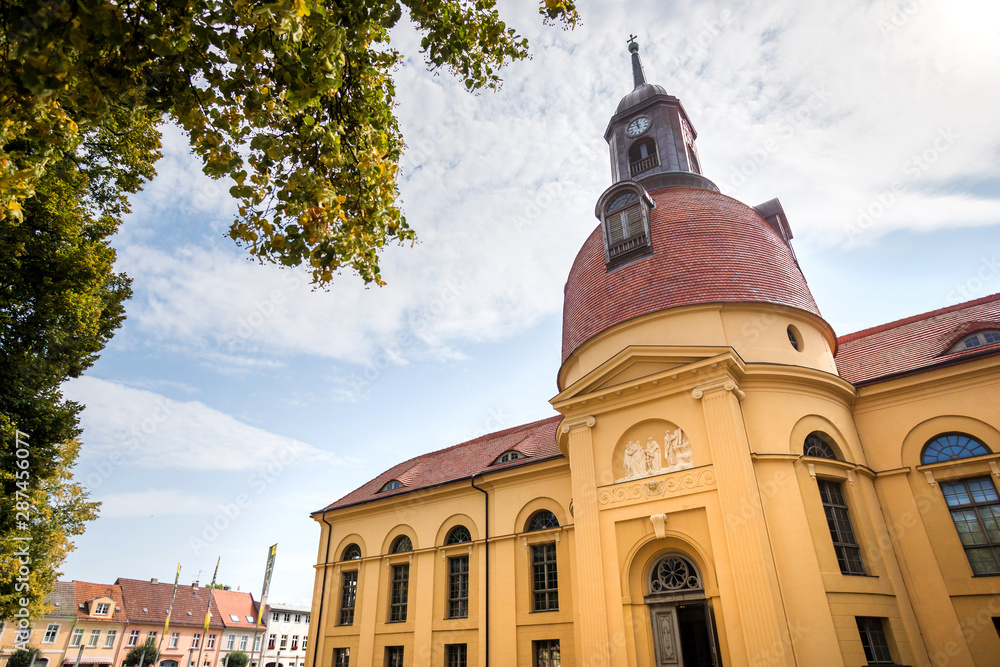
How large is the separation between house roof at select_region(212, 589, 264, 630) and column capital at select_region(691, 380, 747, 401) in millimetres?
47036

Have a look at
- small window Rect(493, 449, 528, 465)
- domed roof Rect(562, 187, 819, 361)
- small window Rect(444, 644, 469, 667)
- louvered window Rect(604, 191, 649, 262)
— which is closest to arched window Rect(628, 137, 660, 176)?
domed roof Rect(562, 187, 819, 361)

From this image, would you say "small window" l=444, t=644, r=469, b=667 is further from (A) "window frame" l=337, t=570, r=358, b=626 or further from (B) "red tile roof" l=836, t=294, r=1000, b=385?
(B) "red tile roof" l=836, t=294, r=1000, b=385

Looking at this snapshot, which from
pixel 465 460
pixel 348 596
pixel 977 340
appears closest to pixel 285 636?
pixel 348 596

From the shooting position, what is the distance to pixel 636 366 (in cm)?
1357

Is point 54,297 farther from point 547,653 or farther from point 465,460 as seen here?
point 465,460

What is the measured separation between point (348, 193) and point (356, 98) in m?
0.90

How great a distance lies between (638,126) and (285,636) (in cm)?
5341

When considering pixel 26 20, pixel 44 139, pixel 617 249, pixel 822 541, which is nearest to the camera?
pixel 26 20

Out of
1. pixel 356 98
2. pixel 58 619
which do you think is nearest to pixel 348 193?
pixel 356 98

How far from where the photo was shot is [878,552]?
1171 cm

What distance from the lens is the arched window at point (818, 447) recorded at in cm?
1252

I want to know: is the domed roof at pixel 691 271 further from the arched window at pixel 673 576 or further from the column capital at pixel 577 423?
the arched window at pixel 673 576

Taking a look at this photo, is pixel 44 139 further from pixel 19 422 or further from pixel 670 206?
pixel 670 206

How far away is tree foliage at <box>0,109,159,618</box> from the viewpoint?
8.98m
